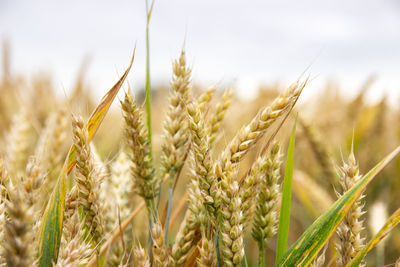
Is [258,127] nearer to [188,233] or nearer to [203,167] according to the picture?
[203,167]

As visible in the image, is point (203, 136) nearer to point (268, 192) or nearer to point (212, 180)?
point (212, 180)

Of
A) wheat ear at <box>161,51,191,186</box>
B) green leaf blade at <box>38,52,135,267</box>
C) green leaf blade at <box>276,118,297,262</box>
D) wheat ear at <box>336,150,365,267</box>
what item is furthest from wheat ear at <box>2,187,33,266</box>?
wheat ear at <box>336,150,365,267</box>

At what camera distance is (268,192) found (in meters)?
0.81

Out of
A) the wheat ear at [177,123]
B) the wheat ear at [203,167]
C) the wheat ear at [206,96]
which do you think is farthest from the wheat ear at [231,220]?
the wheat ear at [206,96]

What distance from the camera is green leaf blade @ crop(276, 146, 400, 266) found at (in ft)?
2.29

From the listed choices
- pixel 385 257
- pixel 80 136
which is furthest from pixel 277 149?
pixel 385 257

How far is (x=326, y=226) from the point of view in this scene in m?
0.71

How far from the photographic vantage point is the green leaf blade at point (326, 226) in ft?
2.29

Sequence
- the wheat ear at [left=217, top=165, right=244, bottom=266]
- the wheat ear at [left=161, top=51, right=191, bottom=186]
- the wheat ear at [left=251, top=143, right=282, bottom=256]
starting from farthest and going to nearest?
the wheat ear at [left=161, top=51, right=191, bottom=186], the wheat ear at [left=251, top=143, right=282, bottom=256], the wheat ear at [left=217, top=165, right=244, bottom=266]

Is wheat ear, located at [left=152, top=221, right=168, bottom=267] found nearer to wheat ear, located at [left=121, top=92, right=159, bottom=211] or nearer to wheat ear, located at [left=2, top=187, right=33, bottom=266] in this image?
wheat ear, located at [left=121, top=92, right=159, bottom=211]

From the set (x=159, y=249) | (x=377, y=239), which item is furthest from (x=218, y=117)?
(x=377, y=239)

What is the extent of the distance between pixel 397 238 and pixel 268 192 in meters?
1.94

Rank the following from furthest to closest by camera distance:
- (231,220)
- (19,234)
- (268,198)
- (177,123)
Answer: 1. (177,123)
2. (268,198)
3. (231,220)
4. (19,234)

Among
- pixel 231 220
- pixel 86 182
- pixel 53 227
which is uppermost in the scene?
pixel 231 220
